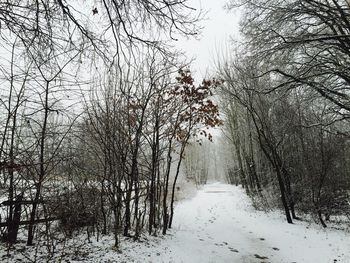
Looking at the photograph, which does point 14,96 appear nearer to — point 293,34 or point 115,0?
point 115,0

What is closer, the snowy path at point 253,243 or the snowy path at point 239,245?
the snowy path at point 239,245

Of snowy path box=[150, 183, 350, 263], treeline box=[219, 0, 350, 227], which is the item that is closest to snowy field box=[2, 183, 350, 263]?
snowy path box=[150, 183, 350, 263]

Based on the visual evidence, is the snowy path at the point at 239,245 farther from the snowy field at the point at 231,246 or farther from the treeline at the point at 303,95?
the treeline at the point at 303,95

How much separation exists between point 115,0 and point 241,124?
1665 centimetres

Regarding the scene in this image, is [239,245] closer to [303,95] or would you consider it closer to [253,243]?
[253,243]

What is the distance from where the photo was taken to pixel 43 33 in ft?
10.3

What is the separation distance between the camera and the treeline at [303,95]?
24.1 feet

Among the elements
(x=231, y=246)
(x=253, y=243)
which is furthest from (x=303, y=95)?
(x=231, y=246)

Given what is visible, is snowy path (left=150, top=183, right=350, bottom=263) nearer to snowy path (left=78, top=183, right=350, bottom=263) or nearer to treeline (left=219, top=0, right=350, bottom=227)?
snowy path (left=78, top=183, right=350, bottom=263)

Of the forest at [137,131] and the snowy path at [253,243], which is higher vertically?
the forest at [137,131]

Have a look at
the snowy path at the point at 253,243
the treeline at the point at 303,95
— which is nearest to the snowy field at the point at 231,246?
the snowy path at the point at 253,243

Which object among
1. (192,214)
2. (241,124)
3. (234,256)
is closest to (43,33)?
(234,256)

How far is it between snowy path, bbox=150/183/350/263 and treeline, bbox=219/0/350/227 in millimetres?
1327

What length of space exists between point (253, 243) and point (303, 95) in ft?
17.0
